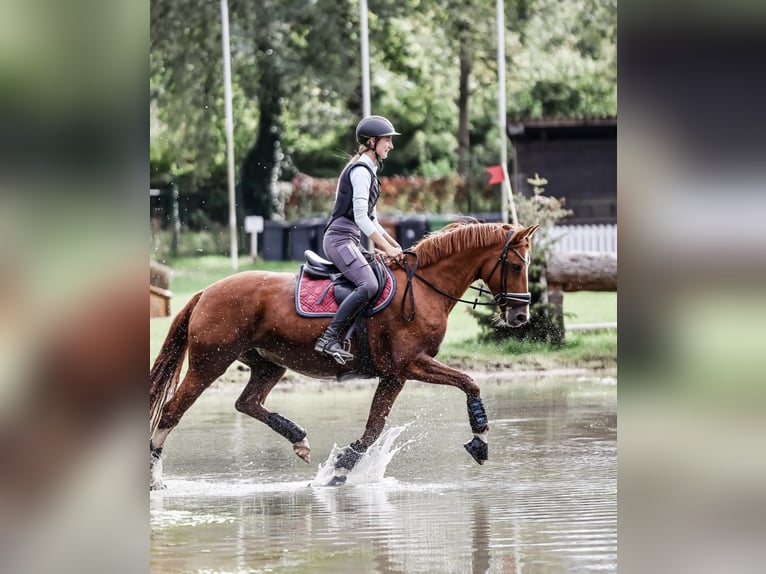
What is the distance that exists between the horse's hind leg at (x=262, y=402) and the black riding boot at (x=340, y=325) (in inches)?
23.0

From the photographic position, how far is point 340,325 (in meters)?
8.87

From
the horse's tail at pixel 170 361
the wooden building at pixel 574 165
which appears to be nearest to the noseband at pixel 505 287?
the horse's tail at pixel 170 361

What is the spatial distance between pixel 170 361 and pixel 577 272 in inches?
331

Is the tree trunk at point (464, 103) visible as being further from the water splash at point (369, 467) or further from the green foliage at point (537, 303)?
the water splash at point (369, 467)

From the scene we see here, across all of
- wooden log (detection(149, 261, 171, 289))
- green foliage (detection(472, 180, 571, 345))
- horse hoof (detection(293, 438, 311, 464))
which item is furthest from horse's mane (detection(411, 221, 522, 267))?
wooden log (detection(149, 261, 171, 289))

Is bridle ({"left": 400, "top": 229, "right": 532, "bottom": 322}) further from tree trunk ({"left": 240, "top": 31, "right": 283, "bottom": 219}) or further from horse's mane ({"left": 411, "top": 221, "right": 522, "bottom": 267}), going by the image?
tree trunk ({"left": 240, "top": 31, "right": 283, "bottom": 219})

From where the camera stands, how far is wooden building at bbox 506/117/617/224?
2684 centimetres

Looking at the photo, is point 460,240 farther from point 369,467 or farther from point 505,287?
point 369,467

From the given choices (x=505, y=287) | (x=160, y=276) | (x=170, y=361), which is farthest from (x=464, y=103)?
(x=170, y=361)

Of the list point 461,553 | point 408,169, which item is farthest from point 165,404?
point 408,169

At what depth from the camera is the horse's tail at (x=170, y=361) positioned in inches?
361

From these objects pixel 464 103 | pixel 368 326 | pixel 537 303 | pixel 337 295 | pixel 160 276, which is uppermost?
pixel 464 103
